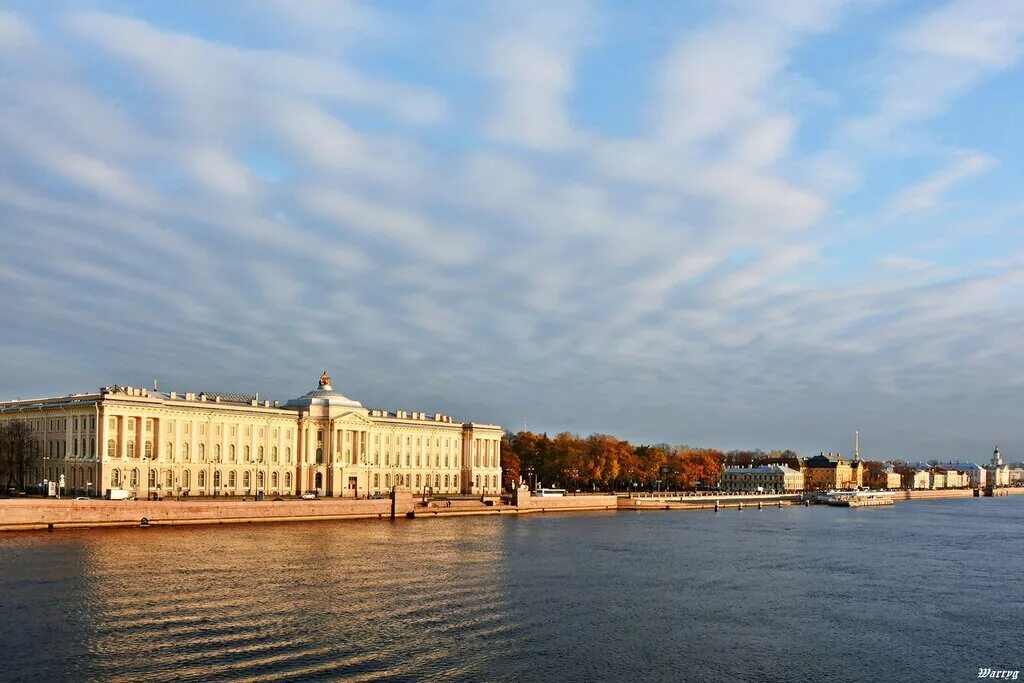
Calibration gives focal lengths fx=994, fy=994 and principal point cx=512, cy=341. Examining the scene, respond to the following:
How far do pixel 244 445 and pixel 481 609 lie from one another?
2094 inches

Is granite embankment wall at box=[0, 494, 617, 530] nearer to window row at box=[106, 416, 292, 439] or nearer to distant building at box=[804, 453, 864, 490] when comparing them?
window row at box=[106, 416, 292, 439]

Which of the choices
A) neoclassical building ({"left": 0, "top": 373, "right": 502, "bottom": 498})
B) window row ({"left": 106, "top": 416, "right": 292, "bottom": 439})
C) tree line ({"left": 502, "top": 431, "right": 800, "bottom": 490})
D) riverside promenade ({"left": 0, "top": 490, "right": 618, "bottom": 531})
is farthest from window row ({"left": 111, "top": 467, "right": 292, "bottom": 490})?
tree line ({"left": 502, "top": 431, "right": 800, "bottom": 490})

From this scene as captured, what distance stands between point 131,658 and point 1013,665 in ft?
77.6

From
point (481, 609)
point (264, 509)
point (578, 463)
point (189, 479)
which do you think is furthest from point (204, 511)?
point (578, 463)

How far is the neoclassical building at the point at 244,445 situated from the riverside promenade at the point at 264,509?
1188 cm

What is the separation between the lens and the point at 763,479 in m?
173

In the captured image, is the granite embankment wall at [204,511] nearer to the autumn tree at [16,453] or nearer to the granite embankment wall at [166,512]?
the granite embankment wall at [166,512]

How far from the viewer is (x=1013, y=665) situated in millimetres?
27703

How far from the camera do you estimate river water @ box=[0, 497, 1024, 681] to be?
84.0ft

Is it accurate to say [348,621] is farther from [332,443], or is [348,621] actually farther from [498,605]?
[332,443]

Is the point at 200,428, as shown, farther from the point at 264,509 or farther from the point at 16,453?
the point at 264,509

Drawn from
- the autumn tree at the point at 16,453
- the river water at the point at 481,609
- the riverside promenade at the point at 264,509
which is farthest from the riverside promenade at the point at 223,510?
A: the autumn tree at the point at 16,453

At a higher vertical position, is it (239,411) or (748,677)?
(239,411)

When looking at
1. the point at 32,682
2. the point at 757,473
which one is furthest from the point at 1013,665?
the point at 757,473
